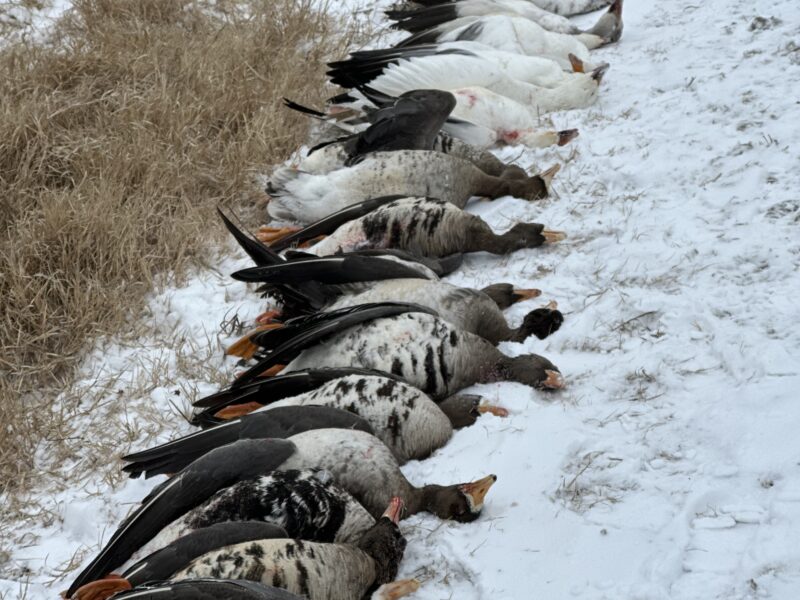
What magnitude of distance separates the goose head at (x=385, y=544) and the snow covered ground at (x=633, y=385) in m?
0.09

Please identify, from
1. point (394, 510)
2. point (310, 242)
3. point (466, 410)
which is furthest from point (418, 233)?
point (394, 510)

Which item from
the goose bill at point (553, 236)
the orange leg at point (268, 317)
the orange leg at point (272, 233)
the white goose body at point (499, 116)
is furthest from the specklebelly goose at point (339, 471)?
the white goose body at point (499, 116)

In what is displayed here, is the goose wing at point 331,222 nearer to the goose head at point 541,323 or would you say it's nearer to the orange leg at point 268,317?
the orange leg at point 268,317

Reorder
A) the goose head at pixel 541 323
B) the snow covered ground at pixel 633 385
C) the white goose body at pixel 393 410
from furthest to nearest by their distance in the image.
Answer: the goose head at pixel 541 323 → the white goose body at pixel 393 410 → the snow covered ground at pixel 633 385

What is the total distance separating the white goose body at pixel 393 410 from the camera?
402cm

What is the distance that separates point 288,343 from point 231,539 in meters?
1.30

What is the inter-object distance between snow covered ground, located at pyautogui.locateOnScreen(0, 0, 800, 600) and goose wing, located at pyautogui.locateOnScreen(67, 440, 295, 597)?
448mm

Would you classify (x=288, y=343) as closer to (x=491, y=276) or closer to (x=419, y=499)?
(x=419, y=499)

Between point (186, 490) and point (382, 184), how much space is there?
116 inches

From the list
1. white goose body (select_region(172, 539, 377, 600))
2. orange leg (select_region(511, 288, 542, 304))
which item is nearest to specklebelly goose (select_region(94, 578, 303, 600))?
white goose body (select_region(172, 539, 377, 600))

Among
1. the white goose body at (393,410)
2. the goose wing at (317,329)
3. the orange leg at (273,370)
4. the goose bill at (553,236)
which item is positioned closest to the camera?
the white goose body at (393,410)

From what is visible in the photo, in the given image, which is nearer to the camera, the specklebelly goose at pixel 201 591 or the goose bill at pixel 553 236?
the specklebelly goose at pixel 201 591

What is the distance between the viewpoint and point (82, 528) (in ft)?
12.7

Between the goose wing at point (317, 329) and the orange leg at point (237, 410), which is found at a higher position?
A: the goose wing at point (317, 329)
